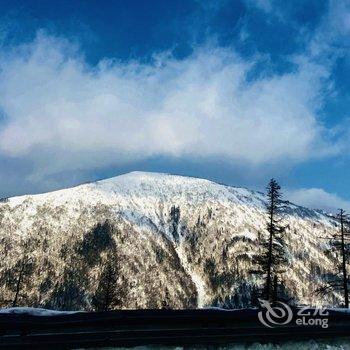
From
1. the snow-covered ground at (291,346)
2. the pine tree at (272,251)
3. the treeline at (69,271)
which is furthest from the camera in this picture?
the treeline at (69,271)

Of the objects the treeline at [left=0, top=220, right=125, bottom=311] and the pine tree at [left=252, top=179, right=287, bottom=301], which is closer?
the pine tree at [left=252, top=179, right=287, bottom=301]

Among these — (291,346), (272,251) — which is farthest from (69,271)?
(291,346)

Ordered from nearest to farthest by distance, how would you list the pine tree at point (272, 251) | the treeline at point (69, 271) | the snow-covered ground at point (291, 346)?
the snow-covered ground at point (291, 346) → the pine tree at point (272, 251) → the treeline at point (69, 271)

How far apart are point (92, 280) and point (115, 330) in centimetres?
16874

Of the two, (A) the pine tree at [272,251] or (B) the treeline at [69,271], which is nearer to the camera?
(A) the pine tree at [272,251]

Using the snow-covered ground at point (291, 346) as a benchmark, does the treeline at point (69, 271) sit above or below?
above

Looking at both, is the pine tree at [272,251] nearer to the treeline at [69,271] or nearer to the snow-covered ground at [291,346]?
the snow-covered ground at [291,346]

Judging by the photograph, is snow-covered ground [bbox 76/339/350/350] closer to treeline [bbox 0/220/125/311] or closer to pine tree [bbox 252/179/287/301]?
pine tree [bbox 252/179/287/301]

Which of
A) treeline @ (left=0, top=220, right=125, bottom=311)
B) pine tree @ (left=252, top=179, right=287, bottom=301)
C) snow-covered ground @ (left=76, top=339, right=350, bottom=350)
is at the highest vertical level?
treeline @ (left=0, top=220, right=125, bottom=311)

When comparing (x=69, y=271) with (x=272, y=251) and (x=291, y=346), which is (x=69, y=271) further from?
(x=291, y=346)

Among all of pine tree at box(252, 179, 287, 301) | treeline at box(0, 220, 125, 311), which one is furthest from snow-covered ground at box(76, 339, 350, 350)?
treeline at box(0, 220, 125, 311)

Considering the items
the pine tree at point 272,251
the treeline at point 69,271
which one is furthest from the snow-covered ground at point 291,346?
the treeline at point 69,271

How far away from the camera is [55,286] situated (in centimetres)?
16675

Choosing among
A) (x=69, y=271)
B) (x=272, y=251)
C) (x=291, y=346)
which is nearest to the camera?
(x=291, y=346)
